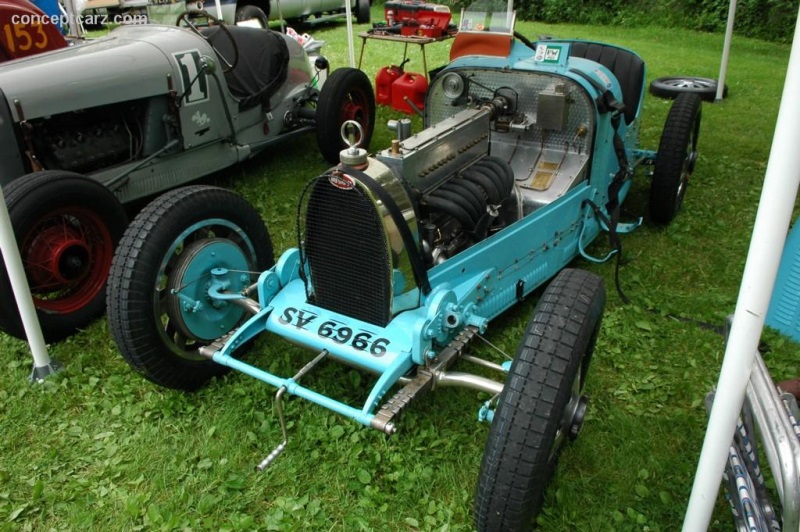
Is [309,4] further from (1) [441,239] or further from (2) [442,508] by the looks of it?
(2) [442,508]

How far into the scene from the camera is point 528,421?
6.36 ft

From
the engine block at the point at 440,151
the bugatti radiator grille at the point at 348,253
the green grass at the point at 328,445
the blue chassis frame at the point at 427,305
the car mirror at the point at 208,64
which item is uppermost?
the car mirror at the point at 208,64

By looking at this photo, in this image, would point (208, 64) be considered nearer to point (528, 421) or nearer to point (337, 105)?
point (337, 105)

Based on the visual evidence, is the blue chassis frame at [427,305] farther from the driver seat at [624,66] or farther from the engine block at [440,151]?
the driver seat at [624,66]

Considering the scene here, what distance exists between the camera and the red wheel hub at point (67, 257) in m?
3.30

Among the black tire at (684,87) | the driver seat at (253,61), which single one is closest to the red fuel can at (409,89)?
the driver seat at (253,61)

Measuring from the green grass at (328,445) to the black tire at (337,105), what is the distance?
8.90 feet

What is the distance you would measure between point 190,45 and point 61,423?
3031 mm

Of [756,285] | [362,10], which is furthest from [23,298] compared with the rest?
[362,10]

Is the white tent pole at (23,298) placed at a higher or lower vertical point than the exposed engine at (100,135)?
lower

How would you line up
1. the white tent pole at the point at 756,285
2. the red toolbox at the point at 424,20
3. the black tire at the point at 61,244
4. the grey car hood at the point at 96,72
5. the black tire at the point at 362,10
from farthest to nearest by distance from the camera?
the black tire at the point at 362,10 < the red toolbox at the point at 424,20 < the grey car hood at the point at 96,72 < the black tire at the point at 61,244 < the white tent pole at the point at 756,285

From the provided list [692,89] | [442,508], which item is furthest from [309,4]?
[442,508]

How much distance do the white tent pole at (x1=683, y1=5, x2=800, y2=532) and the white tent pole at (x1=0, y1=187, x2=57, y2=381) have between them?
2.89 metres

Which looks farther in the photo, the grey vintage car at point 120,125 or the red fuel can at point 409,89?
the red fuel can at point 409,89
